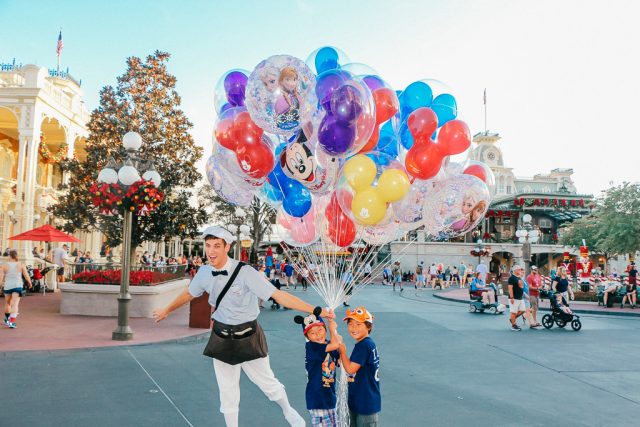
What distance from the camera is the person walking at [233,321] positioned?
13.1 feet

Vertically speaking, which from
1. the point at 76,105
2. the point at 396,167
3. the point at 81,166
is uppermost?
the point at 76,105

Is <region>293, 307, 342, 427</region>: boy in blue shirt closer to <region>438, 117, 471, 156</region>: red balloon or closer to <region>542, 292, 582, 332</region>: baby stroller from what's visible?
<region>438, 117, 471, 156</region>: red balloon

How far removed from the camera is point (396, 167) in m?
5.30

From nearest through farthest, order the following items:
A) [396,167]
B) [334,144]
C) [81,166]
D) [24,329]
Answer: [334,144] → [396,167] → [24,329] → [81,166]

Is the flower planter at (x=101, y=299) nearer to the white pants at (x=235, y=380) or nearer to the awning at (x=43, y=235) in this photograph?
the awning at (x=43, y=235)

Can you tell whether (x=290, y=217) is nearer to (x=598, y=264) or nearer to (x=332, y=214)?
(x=332, y=214)

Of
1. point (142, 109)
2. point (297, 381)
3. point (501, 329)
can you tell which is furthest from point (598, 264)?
point (297, 381)

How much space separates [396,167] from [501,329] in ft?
29.1

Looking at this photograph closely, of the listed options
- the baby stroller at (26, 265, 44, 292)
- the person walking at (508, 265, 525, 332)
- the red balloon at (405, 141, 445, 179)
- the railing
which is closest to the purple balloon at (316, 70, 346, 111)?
the red balloon at (405, 141, 445, 179)

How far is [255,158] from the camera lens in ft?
18.2

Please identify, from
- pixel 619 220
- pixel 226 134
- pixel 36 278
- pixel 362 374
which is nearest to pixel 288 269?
pixel 36 278

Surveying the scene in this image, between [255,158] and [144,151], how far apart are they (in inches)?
609

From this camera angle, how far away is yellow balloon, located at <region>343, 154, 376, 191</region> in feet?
16.6

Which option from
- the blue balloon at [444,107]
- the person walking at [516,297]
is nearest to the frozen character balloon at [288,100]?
the blue balloon at [444,107]
